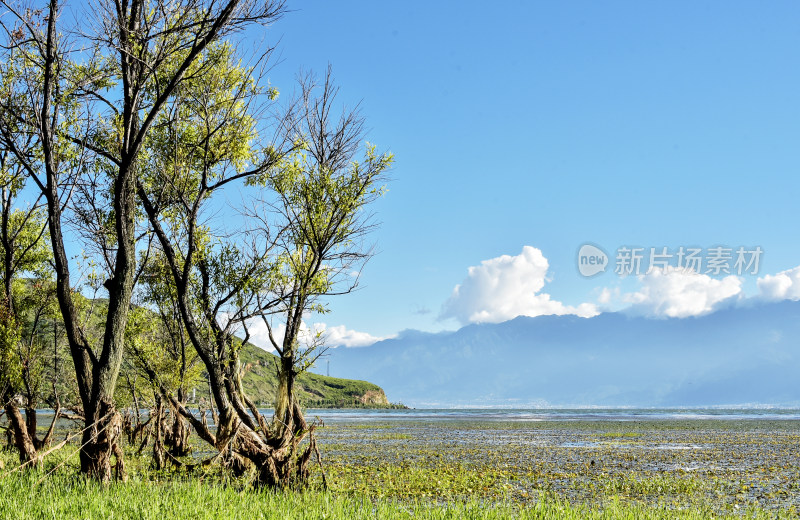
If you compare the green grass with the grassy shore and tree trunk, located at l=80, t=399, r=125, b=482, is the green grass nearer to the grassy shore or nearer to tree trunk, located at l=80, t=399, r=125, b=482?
the grassy shore

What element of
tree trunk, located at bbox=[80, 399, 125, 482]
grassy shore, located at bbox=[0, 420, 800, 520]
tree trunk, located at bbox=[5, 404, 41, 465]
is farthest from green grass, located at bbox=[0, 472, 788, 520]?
tree trunk, located at bbox=[5, 404, 41, 465]

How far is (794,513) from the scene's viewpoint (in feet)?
51.3

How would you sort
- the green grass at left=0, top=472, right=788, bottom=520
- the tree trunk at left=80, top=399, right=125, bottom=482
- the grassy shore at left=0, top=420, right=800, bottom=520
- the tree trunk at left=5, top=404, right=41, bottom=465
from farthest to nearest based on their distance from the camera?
the tree trunk at left=5, top=404, right=41, bottom=465, the tree trunk at left=80, top=399, right=125, bottom=482, the grassy shore at left=0, top=420, right=800, bottom=520, the green grass at left=0, top=472, right=788, bottom=520

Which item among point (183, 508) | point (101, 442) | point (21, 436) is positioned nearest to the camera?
point (183, 508)

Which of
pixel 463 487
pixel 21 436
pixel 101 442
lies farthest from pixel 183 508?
pixel 21 436

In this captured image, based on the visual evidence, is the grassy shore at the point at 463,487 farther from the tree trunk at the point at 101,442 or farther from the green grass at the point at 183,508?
the tree trunk at the point at 101,442

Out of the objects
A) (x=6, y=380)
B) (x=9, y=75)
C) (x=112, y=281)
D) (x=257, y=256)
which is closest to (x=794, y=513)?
(x=257, y=256)

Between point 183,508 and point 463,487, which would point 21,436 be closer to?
point 183,508

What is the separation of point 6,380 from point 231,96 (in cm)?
1140

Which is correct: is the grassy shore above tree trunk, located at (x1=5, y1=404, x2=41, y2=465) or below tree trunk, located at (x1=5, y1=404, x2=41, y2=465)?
below

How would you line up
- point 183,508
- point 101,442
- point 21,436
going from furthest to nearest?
point 21,436 < point 101,442 < point 183,508

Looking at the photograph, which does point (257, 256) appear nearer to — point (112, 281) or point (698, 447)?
point (112, 281)

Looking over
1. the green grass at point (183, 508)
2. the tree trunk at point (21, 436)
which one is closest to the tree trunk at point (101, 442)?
the green grass at point (183, 508)

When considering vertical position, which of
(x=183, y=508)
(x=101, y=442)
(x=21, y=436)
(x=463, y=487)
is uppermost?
(x=101, y=442)
